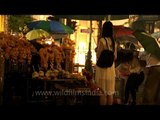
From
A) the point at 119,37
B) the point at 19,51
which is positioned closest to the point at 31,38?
the point at 19,51

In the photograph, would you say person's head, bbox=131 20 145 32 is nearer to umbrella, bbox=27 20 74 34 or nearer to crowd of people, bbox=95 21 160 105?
crowd of people, bbox=95 21 160 105

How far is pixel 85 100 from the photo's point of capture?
845 centimetres

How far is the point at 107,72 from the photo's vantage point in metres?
8.58

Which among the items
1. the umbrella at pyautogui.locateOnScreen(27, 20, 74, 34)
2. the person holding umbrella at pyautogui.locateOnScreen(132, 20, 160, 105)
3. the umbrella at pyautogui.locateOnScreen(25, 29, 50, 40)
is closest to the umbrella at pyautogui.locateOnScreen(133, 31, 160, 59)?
the person holding umbrella at pyautogui.locateOnScreen(132, 20, 160, 105)

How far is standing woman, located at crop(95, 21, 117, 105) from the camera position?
335 inches

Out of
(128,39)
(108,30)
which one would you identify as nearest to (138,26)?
(128,39)

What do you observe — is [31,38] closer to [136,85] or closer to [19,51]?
[19,51]

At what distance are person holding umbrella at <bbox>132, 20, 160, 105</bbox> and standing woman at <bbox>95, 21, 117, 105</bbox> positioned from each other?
0.49 metres

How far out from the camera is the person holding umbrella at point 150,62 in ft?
27.9

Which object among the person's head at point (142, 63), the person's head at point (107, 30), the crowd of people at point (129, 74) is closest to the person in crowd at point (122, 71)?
the crowd of people at point (129, 74)

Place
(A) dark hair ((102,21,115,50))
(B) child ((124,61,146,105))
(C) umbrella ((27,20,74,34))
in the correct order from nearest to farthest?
(C) umbrella ((27,20,74,34))
(A) dark hair ((102,21,115,50))
(B) child ((124,61,146,105))

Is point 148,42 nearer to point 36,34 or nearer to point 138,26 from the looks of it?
point 138,26
